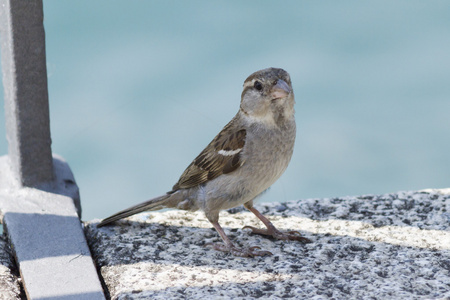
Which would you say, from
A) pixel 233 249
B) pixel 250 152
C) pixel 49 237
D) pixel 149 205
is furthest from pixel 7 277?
pixel 250 152

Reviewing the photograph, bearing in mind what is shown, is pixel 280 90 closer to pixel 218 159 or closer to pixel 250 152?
pixel 250 152

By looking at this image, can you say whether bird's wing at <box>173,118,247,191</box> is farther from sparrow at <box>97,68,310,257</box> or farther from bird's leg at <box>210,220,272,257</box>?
bird's leg at <box>210,220,272,257</box>

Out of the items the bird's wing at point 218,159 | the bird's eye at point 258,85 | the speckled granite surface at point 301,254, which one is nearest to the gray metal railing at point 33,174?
the speckled granite surface at point 301,254

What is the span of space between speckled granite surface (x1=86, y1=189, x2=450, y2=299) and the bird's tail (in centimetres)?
7

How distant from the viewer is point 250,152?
3092 millimetres

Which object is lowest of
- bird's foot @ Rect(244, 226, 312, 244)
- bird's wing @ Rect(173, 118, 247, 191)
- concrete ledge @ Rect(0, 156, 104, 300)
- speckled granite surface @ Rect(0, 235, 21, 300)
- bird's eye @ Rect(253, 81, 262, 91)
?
speckled granite surface @ Rect(0, 235, 21, 300)

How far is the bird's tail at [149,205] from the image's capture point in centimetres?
332

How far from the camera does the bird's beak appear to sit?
296cm

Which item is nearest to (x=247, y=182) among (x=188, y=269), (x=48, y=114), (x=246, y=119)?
(x=246, y=119)

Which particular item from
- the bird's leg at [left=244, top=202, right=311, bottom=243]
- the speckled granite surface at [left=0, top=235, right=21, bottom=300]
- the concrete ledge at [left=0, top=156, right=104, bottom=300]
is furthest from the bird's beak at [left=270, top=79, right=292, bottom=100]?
the speckled granite surface at [left=0, top=235, right=21, bottom=300]

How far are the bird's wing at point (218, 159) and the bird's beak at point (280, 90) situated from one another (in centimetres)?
26

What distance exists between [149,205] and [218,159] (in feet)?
1.48

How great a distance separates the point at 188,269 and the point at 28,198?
1.07 m

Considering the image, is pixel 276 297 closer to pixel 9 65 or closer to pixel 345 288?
pixel 345 288
